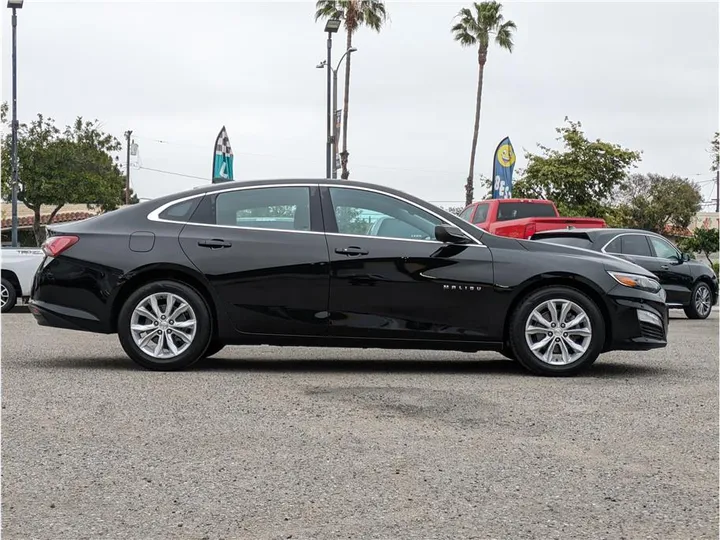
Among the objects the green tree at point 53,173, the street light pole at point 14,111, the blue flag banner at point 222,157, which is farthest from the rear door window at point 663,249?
→ the green tree at point 53,173

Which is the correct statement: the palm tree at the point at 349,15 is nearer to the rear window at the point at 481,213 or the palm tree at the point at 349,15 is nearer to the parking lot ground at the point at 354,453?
the rear window at the point at 481,213

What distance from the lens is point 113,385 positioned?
7477 mm

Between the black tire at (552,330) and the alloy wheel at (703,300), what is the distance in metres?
10.2

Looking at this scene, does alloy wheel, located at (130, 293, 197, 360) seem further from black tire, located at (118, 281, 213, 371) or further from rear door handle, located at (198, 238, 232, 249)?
rear door handle, located at (198, 238, 232, 249)

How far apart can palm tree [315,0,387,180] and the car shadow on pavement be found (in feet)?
117

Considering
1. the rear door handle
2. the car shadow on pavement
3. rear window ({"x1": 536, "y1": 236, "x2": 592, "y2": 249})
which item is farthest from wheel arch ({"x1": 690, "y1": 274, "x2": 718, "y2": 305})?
the rear door handle

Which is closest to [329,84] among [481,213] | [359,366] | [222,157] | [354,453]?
[222,157]

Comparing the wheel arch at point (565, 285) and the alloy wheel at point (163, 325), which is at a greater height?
the wheel arch at point (565, 285)

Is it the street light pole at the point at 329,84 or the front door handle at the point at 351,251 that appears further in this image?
the street light pole at the point at 329,84

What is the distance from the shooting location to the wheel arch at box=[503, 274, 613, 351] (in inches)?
329

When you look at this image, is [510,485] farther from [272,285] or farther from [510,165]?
[510,165]

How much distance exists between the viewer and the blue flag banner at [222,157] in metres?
29.6

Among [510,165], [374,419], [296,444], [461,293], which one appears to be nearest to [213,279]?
[461,293]

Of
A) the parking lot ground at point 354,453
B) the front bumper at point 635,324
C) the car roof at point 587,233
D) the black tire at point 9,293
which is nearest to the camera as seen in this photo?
the parking lot ground at point 354,453
